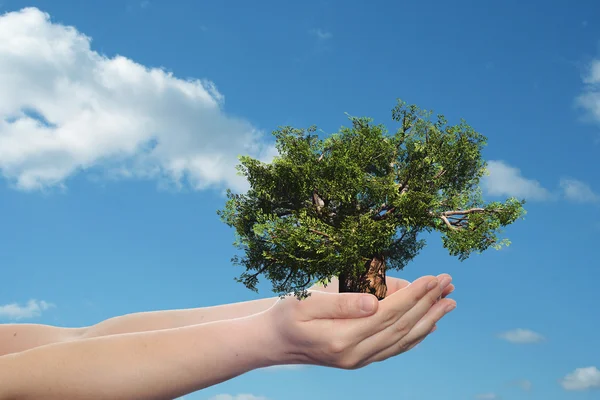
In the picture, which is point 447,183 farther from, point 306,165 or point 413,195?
point 306,165

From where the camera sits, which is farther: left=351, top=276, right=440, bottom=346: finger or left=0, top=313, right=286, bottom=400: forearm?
left=351, top=276, right=440, bottom=346: finger

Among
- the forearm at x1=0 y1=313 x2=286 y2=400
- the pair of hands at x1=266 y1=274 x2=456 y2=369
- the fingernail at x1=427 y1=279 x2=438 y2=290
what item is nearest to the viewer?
the forearm at x1=0 y1=313 x2=286 y2=400

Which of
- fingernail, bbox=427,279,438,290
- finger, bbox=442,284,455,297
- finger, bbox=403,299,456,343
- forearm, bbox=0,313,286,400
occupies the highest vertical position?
finger, bbox=442,284,455,297

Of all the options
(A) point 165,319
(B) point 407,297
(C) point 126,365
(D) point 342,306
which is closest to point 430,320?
(B) point 407,297

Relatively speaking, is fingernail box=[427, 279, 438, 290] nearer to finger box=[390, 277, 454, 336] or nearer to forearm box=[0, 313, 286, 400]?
Answer: finger box=[390, 277, 454, 336]

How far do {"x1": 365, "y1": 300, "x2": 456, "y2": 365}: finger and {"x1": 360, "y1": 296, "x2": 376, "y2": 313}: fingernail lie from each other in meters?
0.92

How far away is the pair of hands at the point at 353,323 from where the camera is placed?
289 inches

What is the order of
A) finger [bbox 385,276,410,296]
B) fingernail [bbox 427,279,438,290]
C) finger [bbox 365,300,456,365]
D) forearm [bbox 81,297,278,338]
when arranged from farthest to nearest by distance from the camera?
forearm [bbox 81,297,278,338] → finger [bbox 385,276,410,296] → finger [bbox 365,300,456,365] → fingernail [bbox 427,279,438,290]

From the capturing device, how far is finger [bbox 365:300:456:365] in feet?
26.0

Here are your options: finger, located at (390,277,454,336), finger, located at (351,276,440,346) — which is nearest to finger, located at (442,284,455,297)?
finger, located at (390,277,454,336)

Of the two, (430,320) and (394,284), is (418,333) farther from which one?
(394,284)

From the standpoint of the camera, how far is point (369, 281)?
27.4 ft

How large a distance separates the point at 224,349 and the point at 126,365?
115 centimetres

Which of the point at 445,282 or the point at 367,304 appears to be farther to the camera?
the point at 445,282
